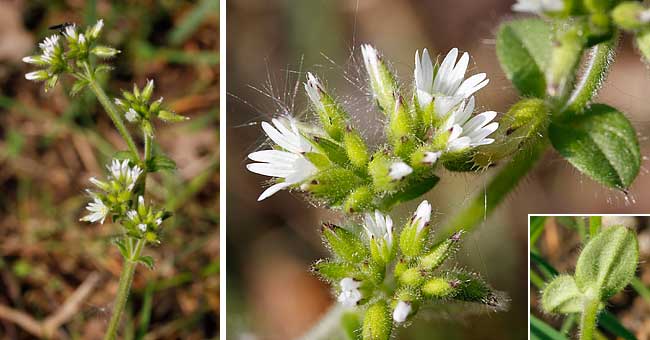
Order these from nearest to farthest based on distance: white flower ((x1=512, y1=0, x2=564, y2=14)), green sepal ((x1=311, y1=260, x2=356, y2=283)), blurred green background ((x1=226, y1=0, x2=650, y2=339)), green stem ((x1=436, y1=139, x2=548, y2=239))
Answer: white flower ((x1=512, y1=0, x2=564, y2=14)) → green sepal ((x1=311, y1=260, x2=356, y2=283)) → green stem ((x1=436, y1=139, x2=548, y2=239)) → blurred green background ((x1=226, y1=0, x2=650, y2=339))

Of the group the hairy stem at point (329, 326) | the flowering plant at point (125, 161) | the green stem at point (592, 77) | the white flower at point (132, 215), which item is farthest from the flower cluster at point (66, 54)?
the green stem at point (592, 77)

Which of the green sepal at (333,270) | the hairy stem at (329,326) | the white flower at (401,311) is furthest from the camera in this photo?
the hairy stem at (329,326)

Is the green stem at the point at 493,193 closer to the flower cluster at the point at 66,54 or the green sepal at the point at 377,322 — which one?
the green sepal at the point at 377,322

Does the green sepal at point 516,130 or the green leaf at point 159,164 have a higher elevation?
the green sepal at point 516,130

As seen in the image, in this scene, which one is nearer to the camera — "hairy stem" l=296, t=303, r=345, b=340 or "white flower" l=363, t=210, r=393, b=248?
"white flower" l=363, t=210, r=393, b=248

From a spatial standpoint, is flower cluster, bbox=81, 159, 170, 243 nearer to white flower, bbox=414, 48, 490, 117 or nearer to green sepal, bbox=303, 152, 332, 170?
green sepal, bbox=303, 152, 332, 170

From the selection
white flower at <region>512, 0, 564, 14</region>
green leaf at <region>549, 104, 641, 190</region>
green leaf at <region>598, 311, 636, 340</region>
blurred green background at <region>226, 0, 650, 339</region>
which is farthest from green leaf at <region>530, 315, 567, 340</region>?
white flower at <region>512, 0, 564, 14</region>
